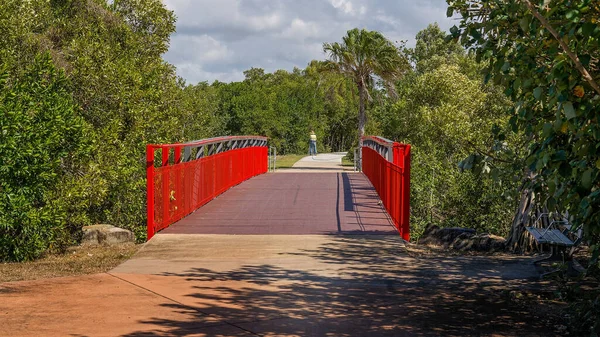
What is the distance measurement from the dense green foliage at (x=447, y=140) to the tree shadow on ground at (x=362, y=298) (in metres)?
3.84

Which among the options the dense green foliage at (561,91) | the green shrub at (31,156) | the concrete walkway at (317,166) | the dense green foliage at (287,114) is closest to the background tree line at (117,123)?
the green shrub at (31,156)

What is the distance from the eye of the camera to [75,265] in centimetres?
1023

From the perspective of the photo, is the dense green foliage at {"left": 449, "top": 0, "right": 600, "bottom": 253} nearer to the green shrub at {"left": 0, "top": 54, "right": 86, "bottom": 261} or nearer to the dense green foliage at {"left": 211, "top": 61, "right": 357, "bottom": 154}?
the green shrub at {"left": 0, "top": 54, "right": 86, "bottom": 261}

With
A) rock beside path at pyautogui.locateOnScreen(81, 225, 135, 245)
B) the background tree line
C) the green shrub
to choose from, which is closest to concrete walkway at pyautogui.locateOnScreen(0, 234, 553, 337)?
the background tree line

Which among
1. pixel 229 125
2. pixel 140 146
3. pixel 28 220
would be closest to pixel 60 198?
pixel 28 220

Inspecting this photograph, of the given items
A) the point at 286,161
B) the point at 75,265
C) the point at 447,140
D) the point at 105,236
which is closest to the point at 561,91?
the point at 75,265

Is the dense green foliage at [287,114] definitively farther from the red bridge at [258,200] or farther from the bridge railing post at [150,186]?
the bridge railing post at [150,186]

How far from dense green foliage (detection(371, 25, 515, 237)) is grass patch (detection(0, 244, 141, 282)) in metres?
5.48

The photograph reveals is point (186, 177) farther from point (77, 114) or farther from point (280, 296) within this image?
point (280, 296)

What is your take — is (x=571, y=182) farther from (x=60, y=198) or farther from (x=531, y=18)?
(x=60, y=198)

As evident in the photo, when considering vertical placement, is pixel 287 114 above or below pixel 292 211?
above

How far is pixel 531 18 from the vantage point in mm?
5418

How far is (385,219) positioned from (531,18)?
27.4 feet

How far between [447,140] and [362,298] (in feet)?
81.2
